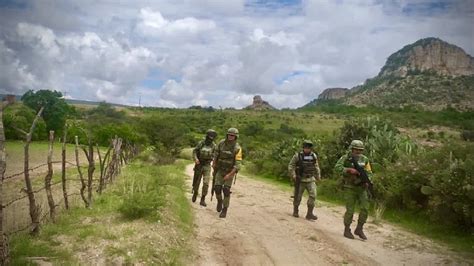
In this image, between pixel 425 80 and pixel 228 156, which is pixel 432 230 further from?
pixel 425 80

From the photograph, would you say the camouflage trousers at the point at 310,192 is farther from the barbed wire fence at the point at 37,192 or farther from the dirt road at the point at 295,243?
the barbed wire fence at the point at 37,192

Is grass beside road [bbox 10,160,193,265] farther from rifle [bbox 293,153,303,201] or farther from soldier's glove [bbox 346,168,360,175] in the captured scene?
soldier's glove [bbox 346,168,360,175]

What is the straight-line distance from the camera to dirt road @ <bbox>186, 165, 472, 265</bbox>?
332 inches

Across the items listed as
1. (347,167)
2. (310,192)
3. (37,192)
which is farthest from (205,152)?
(37,192)

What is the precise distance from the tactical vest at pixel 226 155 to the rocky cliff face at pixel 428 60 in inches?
4239

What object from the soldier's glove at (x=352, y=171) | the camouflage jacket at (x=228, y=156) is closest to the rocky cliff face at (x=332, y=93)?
the camouflage jacket at (x=228, y=156)

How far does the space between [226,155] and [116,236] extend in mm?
4371

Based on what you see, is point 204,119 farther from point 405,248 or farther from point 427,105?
point 405,248

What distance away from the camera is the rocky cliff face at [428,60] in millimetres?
118325

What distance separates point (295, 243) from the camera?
31.1 feet

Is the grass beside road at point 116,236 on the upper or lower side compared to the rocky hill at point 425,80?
lower

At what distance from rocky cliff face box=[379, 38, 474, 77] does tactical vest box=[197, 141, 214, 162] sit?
107 m

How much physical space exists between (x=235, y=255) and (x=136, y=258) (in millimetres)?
1947

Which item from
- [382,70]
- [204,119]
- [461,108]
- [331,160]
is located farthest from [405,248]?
[382,70]
